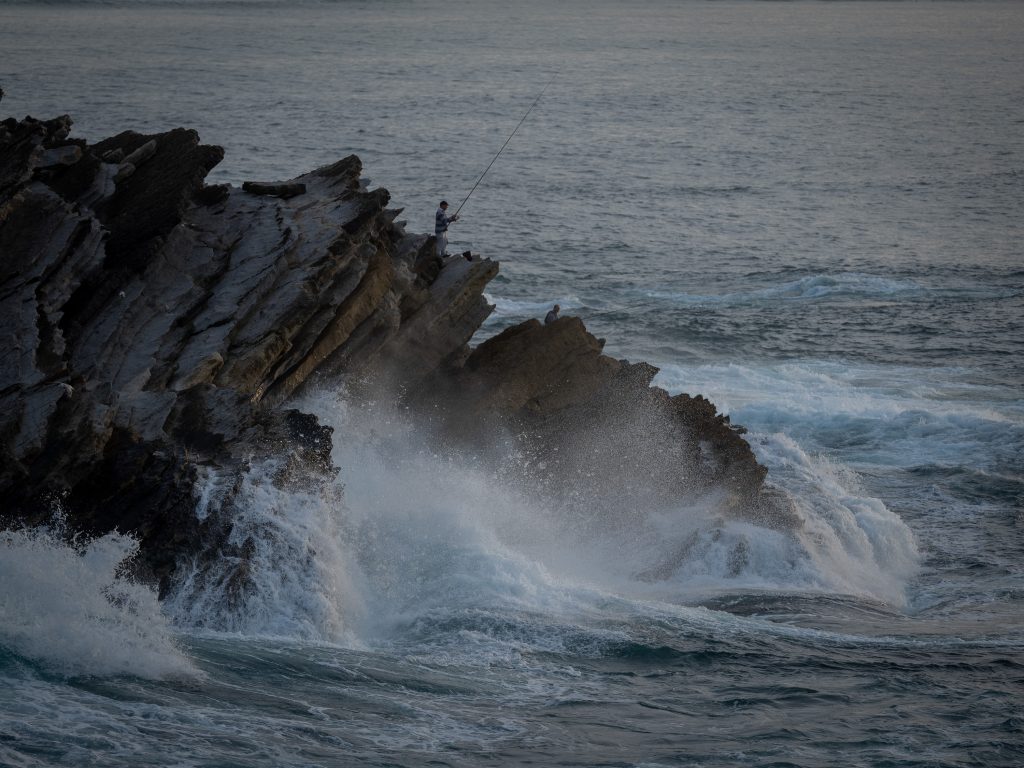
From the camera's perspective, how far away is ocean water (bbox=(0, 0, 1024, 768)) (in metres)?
13.8

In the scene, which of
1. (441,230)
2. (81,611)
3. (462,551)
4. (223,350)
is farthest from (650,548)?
(81,611)

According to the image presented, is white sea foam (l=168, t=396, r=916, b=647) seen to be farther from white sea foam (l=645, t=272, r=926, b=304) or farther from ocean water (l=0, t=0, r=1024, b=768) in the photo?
white sea foam (l=645, t=272, r=926, b=304)

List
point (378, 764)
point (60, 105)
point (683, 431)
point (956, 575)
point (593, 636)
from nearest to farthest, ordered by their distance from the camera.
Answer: point (378, 764) < point (593, 636) < point (956, 575) < point (683, 431) < point (60, 105)

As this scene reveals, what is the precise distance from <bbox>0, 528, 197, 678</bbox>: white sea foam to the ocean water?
0.12ft

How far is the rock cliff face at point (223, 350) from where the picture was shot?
1580 centimetres

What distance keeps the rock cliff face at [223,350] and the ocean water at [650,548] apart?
71 cm

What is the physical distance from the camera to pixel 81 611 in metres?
14.4

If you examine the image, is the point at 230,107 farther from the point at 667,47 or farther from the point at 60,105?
the point at 667,47

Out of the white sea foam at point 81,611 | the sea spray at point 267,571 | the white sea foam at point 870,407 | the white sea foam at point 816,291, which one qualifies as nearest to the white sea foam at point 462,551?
the sea spray at point 267,571

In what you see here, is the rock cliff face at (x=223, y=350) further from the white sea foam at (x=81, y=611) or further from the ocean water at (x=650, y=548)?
the ocean water at (x=650, y=548)

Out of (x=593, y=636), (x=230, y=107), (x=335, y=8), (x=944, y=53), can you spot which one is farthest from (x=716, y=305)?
(x=335, y=8)

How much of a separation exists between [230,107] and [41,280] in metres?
60.3

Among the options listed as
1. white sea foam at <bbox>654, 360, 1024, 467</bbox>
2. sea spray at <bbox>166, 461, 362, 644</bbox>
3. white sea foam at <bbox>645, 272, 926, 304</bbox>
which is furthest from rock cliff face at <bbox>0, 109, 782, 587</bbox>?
white sea foam at <bbox>645, 272, 926, 304</bbox>

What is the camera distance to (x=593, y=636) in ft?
54.2
